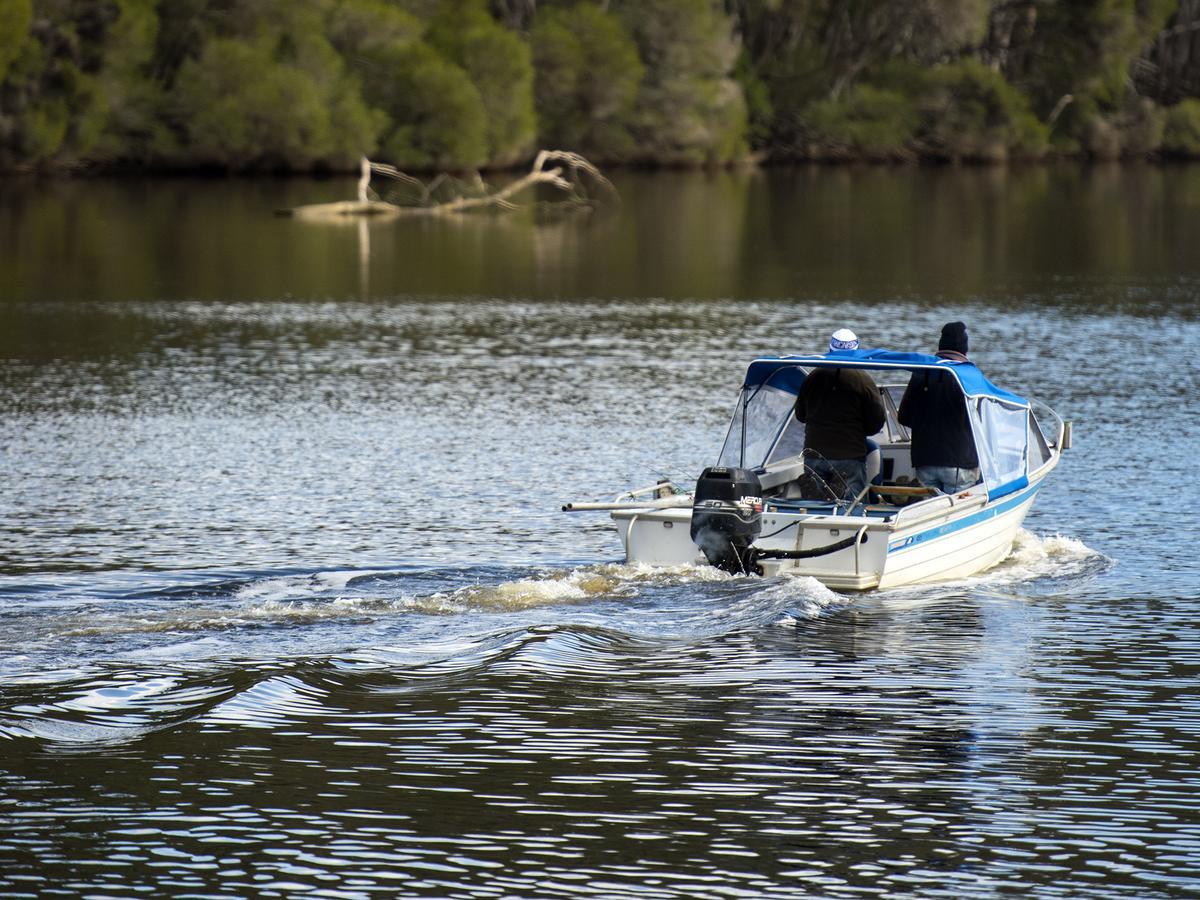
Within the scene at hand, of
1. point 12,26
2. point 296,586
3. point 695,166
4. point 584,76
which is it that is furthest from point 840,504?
point 695,166

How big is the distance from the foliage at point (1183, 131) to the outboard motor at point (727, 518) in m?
97.0

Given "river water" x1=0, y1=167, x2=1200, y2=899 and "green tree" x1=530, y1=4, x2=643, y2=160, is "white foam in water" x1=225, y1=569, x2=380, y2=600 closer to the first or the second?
"river water" x1=0, y1=167, x2=1200, y2=899

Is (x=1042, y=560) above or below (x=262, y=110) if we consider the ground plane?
below

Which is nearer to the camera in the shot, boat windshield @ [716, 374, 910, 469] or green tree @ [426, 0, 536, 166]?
boat windshield @ [716, 374, 910, 469]

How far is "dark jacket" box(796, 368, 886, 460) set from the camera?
1591 cm

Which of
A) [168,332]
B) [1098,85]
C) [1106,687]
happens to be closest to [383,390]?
[168,332]

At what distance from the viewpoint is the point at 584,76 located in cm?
9362

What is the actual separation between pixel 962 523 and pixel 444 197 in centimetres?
5737

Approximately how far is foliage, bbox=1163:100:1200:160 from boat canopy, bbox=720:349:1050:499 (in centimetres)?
9342

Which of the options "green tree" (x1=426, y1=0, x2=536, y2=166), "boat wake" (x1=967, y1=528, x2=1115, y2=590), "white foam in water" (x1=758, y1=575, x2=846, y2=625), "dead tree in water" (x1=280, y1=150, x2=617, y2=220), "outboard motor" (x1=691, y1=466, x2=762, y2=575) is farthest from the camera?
"green tree" (x1=426, y1=0, x2=536, y2=166)

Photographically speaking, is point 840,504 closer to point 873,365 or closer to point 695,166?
point 873,365

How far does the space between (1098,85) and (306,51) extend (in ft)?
154

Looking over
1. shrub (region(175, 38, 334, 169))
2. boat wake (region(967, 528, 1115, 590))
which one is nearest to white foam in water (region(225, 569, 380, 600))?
boat wake (region(967, 528, 1115, 590))

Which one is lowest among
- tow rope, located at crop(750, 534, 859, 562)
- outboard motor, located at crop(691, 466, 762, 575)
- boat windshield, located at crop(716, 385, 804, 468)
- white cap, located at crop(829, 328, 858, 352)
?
tow rope, located at crop(750, 534, 859, 562)
